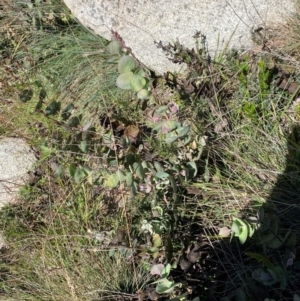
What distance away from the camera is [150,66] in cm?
318

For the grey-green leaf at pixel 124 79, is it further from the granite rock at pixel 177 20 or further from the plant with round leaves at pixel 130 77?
the granite rock at pixel 177 20

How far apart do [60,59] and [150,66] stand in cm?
80

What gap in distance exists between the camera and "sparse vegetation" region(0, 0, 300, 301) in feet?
7.59

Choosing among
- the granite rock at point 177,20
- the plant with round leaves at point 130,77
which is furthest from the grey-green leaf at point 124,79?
the granite rock at point 177,20

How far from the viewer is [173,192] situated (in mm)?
2537

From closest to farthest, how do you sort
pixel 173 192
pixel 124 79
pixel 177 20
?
pixel 124 79
pixel 173 192
pixel 177 20

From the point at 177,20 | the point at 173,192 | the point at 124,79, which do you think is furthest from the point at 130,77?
the point at 177,20

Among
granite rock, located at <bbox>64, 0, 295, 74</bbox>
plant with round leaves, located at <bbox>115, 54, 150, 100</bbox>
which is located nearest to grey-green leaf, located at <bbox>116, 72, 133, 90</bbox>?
plant with round leaves, located at <bbox>115, 54, 150, 100</bbox>

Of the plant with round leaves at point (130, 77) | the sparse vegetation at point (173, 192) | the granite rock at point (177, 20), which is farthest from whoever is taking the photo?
the granite rock at point (177, 20)

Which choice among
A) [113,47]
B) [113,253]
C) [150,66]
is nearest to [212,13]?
[150,66]

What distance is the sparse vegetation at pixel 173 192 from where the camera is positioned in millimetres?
2312

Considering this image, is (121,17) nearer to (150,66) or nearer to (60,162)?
(150,66)

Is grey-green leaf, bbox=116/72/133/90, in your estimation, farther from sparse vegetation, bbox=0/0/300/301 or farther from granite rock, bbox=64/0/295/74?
granite rock, bbox=64/0/295/74

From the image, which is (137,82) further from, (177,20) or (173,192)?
(177,20)
